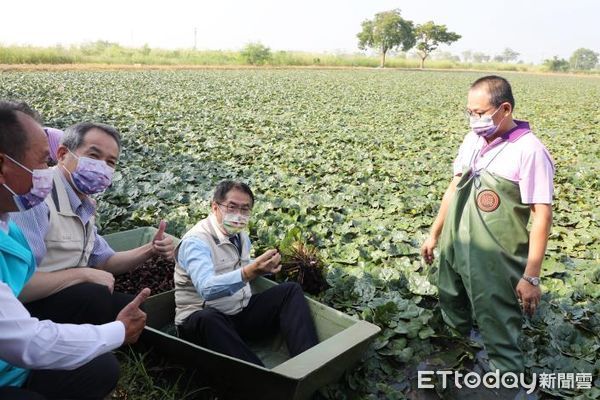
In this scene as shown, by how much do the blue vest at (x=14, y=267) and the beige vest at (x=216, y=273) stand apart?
0.99 metres

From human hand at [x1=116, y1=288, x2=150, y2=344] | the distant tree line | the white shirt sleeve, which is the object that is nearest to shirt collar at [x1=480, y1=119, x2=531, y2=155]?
human hand at [x1=116, y1=288, x2=150, y2=344]

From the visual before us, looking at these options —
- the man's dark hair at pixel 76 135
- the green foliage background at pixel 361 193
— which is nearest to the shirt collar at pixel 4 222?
the man's dark hair at pixel 76 135

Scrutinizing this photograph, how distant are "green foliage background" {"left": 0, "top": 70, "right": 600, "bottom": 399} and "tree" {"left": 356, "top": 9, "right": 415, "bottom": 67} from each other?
61265 mm

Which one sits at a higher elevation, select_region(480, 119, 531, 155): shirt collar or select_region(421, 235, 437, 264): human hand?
select_region(480, 119, 531, 155): shirt collar

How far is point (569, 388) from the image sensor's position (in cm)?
270

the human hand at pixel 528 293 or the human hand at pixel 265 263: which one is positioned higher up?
the human hand at pixel 265 263

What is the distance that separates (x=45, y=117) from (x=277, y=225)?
7.66m

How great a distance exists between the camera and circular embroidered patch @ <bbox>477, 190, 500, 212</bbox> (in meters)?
2.58

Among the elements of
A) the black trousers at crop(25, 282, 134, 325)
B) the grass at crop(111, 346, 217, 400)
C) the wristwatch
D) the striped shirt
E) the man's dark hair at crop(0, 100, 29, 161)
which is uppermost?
the man's dark hair at crop(0, 100, 29, 161)

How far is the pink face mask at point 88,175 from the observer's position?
259 cm

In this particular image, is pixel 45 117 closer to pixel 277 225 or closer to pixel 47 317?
pixel 277 225

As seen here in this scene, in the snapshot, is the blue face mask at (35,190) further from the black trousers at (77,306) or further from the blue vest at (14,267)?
the black trousers at (77,306)

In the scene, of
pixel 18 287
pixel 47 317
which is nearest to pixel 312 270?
pixel 47 317

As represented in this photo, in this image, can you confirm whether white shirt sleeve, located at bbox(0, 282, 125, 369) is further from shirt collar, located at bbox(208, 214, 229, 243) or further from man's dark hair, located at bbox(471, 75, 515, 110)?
man's dark hair, located at bbox(471, 75, 515, 110)
